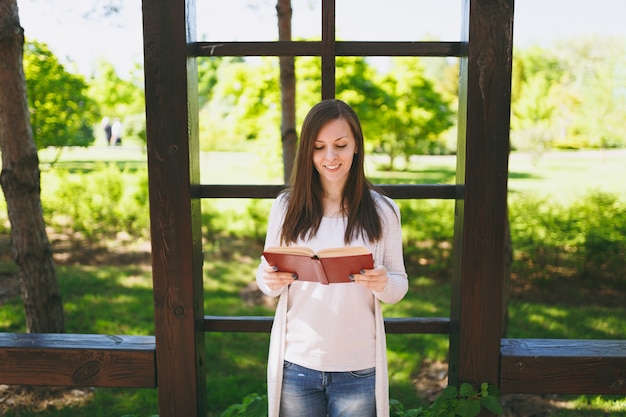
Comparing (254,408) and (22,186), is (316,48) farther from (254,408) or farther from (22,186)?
(22,186)

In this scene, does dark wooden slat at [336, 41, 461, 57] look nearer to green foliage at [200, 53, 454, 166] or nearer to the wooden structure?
the wooden structure

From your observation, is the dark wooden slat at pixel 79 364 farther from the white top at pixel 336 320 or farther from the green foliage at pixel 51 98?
the green foliage at pixel 51 98

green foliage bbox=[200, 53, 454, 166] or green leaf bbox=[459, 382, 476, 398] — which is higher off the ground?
green foliage bbox=[200, 53, 454, 166]

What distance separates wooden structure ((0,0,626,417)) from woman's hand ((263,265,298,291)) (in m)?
0.50

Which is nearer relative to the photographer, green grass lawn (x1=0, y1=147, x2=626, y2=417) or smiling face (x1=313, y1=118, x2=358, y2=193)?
smiling face (x1=313, y1=118, x2=358, y2=193)

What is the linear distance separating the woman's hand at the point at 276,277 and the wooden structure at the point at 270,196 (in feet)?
1.65

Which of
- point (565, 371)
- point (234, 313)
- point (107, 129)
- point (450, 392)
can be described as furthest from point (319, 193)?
point (107, 129)

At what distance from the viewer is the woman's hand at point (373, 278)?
159cm

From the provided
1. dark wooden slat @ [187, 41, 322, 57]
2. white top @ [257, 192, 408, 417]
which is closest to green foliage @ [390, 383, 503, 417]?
white top @ [257, 192, 408, 417]

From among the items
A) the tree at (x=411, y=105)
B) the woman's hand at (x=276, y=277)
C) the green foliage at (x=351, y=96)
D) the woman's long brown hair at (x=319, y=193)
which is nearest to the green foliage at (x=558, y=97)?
the tree at (x=411, y=105)

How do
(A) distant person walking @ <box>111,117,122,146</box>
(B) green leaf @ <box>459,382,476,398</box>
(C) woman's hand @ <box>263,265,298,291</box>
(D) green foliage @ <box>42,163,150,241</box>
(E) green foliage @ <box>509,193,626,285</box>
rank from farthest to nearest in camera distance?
(A) distant person walking @ <box>111,117,122,146</box> < (D) green foliage @ <box>42,163,150,241</box> < (E) green foliage @ <box>509,193,626,285</box> < (B) green leaf @ <box>459,382,476,398</box> < (C) woman's hand @ <box>263,265,298,291</box>

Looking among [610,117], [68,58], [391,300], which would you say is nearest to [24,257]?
[391,300]

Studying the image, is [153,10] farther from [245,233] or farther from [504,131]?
[245,233]

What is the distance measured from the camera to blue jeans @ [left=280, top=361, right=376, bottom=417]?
173 cm
